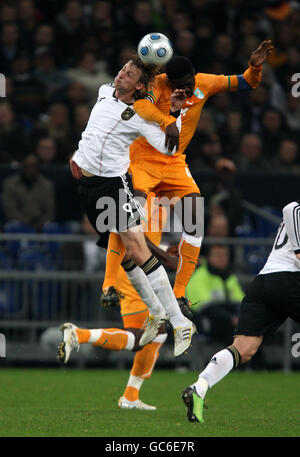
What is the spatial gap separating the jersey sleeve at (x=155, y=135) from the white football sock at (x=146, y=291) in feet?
3.98

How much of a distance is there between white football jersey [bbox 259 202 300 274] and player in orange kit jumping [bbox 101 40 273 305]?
4.83 feet

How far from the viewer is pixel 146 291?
29.7 feet

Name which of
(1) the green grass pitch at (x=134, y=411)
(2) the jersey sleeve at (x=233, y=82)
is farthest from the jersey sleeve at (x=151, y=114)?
(1) the green grass pitch at (x=134, y=411)

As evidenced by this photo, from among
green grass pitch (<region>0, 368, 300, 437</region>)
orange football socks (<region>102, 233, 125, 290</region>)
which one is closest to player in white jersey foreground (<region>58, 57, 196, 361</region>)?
orange football socks (<region>102, 233, 125, 290</region>)

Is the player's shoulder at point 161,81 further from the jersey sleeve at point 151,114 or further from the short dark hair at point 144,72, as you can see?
the jersey sleeve at point 151,114

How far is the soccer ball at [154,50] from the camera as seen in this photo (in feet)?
28.5

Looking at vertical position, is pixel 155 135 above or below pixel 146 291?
above

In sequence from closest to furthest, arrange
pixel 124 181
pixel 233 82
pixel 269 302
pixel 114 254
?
pixel 269 302 < pixel 124 181 < pixel 114 254 < pixel 233 82

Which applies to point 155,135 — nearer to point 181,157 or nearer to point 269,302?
point 181,157

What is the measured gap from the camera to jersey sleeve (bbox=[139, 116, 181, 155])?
866cm

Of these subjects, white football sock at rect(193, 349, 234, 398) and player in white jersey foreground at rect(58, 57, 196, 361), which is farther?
player in white jersey foreground at rect(58, 57, 196, 361)

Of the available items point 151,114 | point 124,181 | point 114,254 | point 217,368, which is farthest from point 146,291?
point 151,114

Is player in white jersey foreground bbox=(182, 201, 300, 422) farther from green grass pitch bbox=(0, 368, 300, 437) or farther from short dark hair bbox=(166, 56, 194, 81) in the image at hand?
short dark hair bbox=(166, 56, 194, 81)

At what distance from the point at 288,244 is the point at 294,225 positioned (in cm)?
28
